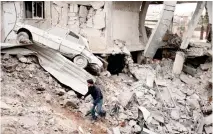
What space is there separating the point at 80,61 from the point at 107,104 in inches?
94.5

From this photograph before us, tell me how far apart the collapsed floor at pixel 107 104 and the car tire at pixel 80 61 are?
944mm

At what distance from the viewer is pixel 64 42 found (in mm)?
13531

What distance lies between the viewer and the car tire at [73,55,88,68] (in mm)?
13083

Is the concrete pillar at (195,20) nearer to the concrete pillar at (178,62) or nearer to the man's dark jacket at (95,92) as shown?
the concrete pillar at (178,62)

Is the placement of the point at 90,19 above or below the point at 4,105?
above

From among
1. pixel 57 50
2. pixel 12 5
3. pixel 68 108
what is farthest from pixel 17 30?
pixel 68 108

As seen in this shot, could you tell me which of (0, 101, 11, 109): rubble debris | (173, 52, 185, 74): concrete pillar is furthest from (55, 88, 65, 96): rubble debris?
(173, 52, 185, 74): concrete pillar

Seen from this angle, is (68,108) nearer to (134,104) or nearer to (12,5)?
→ (134,104)

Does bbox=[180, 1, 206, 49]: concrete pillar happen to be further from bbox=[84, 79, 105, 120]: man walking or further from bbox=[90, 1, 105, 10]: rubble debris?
bbox=[84, 79, 105, 120]: man walking

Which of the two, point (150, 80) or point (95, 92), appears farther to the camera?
point (150, 80)

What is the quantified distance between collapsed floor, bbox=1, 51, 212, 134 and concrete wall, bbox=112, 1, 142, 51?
2399mm

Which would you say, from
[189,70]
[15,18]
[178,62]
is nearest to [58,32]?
[15,18]

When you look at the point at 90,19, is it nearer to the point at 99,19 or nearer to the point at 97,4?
the point at 99,19

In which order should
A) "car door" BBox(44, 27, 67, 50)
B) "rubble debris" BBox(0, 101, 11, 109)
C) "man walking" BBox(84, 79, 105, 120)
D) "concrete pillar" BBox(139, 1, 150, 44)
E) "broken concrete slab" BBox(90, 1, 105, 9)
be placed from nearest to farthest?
"rubble debris" BBox(0, 101, 11, 109) → "man walking" BBox(84, 79, 105, 120) → "car door" BBox(44, 27, 67, 50) → "broken concrete slab" BBox(90, 1, 105, 9) → "concrete pillar" BBox(139, 1, 150, 44)
